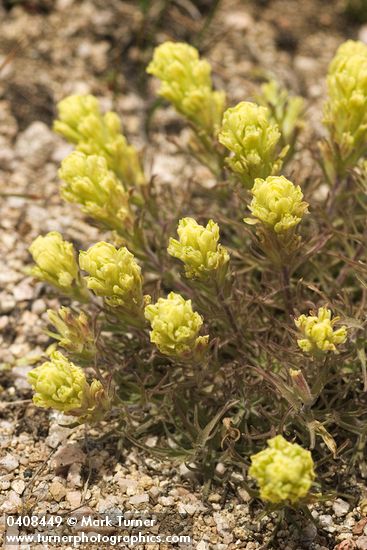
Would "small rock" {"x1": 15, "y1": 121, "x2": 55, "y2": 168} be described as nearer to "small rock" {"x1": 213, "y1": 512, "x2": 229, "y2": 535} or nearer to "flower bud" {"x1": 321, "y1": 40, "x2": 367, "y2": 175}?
"flower bud" {"x1": 321, "y1": 40, "x2": 367, "y2": 175}

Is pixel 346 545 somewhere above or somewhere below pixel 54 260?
below

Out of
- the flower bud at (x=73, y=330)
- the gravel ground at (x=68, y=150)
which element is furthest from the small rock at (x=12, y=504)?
the flower bud at (x=73, y=330)

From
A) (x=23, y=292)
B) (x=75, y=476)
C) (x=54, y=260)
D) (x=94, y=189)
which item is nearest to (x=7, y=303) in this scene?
(x=23, y=292)

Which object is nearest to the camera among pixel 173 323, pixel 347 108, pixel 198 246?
pixel 173 323

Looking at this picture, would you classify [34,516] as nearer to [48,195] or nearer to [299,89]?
[48,195]

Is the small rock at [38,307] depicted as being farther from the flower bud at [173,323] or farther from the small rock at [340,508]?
the small rock at [340,508]

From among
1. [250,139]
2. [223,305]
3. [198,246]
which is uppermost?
[250,139]

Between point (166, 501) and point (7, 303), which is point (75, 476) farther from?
point (7, 303)

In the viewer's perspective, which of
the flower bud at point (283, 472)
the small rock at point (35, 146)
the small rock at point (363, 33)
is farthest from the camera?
the small rock at point (363, 33)
